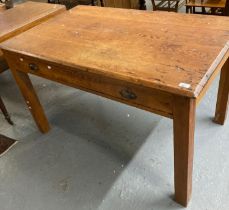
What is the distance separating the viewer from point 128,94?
1.12m

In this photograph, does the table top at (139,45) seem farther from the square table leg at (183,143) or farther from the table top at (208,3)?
the table top at (208,3)

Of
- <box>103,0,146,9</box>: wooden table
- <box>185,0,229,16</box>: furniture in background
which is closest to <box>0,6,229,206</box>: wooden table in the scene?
<box>185,0,229,16</box>: furniture in background

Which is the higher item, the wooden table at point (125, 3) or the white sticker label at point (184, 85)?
the white sticker label at point (184, 85)

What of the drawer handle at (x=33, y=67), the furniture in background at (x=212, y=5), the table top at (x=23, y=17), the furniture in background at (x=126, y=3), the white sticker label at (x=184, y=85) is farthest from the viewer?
the furniture in background at (x=126, y=3)

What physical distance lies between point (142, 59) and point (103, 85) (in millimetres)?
215

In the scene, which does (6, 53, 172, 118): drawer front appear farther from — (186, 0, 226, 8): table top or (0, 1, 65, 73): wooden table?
(186, 0, 226, 8): table top

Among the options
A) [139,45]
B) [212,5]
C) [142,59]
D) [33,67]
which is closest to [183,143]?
[142,59]

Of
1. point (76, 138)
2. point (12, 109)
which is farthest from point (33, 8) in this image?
point (76, 138)

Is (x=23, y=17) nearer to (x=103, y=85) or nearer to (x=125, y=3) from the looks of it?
(x=103, y=85)

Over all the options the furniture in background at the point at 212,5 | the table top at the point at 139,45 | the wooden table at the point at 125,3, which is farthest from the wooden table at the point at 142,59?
the wooden table at the point at 125,3

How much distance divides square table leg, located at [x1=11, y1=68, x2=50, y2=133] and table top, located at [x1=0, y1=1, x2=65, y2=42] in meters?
0.36

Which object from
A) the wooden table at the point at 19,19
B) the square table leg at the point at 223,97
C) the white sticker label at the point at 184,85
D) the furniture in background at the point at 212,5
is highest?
the white sticker label at the point at 184,85

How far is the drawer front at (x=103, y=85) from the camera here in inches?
41.0

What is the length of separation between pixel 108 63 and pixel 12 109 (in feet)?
4.76
